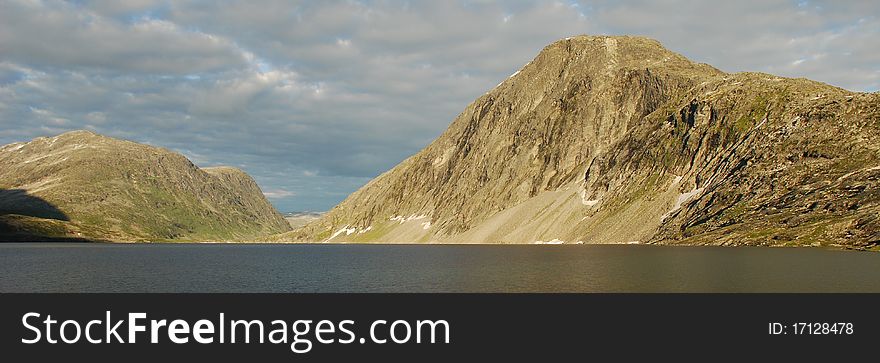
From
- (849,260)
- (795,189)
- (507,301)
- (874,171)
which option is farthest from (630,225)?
(507,301)

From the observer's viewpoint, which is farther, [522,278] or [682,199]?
[682,199]

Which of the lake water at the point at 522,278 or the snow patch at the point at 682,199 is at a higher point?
the snow patch at the point at 682,199

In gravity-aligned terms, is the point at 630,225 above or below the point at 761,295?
above

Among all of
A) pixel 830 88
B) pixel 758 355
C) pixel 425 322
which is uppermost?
pixel 830 88

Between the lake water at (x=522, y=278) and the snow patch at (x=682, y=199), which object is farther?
the snow patch at (x=682, y=199)

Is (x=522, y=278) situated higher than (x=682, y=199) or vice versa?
(x=682, y=199)

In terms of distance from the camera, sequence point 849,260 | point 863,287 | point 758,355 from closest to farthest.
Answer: point 758,355 → point 863,287 → point 849,260

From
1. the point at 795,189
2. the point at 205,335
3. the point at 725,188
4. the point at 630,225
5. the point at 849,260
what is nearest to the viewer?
the point at 205,335

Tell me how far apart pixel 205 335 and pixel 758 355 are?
115ft

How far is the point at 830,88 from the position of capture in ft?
653

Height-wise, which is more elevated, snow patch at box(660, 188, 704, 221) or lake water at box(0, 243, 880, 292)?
snow patch at box(660, 188, 704, 221)

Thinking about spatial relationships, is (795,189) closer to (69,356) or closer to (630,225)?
(630,225)

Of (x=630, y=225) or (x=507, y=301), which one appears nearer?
(x=507, y=301)

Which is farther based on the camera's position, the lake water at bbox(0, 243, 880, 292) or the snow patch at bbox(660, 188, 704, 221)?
the snow patch at bbox(660, 188, 704, 221)
